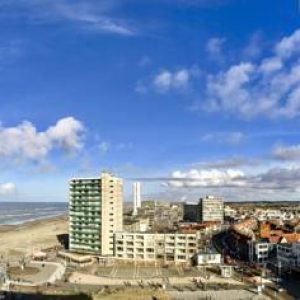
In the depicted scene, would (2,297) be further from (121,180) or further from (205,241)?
(205,241)

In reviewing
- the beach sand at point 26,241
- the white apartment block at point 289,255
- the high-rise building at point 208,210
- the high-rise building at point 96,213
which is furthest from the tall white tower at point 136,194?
the white apartment block at point 289,255

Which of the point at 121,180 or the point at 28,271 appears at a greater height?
the point at 121,180

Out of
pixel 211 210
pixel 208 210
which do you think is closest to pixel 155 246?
pixel 208 210

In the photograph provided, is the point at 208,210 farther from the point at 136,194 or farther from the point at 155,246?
the point at 155,246

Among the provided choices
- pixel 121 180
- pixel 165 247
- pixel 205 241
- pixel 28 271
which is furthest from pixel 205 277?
pixel 205 241

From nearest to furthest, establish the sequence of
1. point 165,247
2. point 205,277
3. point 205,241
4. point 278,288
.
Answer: point 278,288 → point 205,277 → point 165,247 → point 205,241

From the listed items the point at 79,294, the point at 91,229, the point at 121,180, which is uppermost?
the point at 121,180

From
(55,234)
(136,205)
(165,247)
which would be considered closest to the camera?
(165,247)
